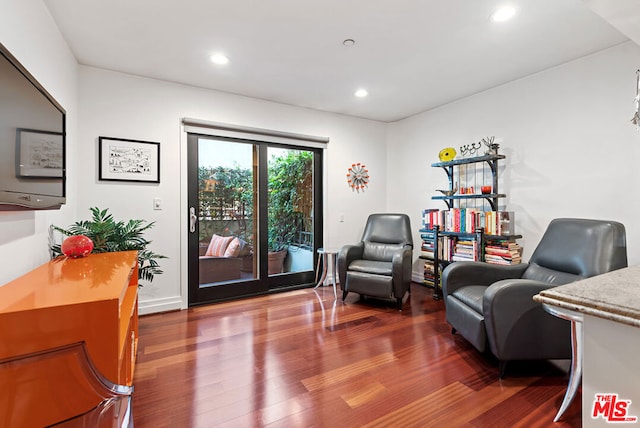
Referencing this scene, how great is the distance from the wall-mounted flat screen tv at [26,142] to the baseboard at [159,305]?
1.45 m

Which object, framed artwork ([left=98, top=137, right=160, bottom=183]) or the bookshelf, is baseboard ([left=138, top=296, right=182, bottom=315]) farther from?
the bookshelf

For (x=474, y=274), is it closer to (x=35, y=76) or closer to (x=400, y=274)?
(x=400, y=274)

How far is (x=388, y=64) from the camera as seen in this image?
106 inches

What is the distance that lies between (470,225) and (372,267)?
1.16m

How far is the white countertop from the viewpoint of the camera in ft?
2.36

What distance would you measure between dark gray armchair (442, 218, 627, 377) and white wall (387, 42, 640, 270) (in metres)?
0.59

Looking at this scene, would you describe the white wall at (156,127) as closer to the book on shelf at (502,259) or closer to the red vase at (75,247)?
the red vase at (75,247)

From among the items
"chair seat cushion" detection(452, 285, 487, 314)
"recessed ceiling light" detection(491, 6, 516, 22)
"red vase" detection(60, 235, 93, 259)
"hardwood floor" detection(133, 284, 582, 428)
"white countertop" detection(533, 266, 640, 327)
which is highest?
"recessed ceiling light" detection(491, 6, 516, 22)

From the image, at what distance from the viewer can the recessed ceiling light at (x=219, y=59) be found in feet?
8.30

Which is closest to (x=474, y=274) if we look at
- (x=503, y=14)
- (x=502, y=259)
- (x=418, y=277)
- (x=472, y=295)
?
(x=472, y=295)

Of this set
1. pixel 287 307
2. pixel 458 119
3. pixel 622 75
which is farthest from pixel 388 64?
pixel 287 307

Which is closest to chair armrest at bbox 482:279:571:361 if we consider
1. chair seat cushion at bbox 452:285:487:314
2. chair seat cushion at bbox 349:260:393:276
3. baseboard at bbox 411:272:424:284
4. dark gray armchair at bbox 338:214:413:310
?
chair seat cushion at bbox 452:285:487:314

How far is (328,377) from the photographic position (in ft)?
6.10

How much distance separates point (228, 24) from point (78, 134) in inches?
69.8
